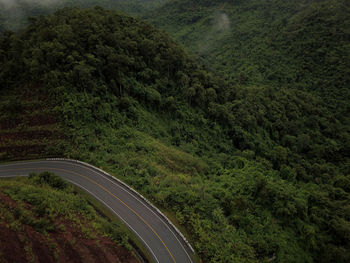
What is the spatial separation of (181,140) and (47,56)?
1058 inches

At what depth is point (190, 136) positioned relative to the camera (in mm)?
41938

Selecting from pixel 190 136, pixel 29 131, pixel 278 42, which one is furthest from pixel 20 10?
pixel 278 42

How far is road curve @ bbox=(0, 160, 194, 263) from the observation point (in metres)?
20.5

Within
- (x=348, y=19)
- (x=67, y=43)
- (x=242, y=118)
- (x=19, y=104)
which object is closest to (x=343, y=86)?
(x=348, y=19)

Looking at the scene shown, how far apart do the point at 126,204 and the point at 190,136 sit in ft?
69.5

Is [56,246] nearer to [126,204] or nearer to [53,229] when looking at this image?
[53,229]

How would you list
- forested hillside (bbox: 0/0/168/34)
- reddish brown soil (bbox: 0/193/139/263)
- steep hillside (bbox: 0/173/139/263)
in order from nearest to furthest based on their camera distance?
1. reddish brown soil (bbox: 0/193/139/263)
2. steep hillside (bbox: 0/173/139/263)
3. forested hillside (bbox: 0/0/168/34)

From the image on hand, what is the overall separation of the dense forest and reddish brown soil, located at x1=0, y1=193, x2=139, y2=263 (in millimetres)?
7491

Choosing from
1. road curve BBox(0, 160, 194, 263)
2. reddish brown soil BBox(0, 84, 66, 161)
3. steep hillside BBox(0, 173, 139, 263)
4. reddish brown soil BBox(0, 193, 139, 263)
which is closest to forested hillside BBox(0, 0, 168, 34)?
reddish brown soil BBox(0, 84, 66, 161)

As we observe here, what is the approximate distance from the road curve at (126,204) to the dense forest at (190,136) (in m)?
1.31

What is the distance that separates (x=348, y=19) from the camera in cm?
8406

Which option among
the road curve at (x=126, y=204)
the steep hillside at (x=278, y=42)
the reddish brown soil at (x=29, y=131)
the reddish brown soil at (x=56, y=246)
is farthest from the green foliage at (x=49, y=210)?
the steep hillside at (x=278, y=42)

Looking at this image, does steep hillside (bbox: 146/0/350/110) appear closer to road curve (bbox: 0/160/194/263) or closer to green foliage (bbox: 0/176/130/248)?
road curve (bbox: 0/160/194/263)

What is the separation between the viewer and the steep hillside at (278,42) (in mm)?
77250
